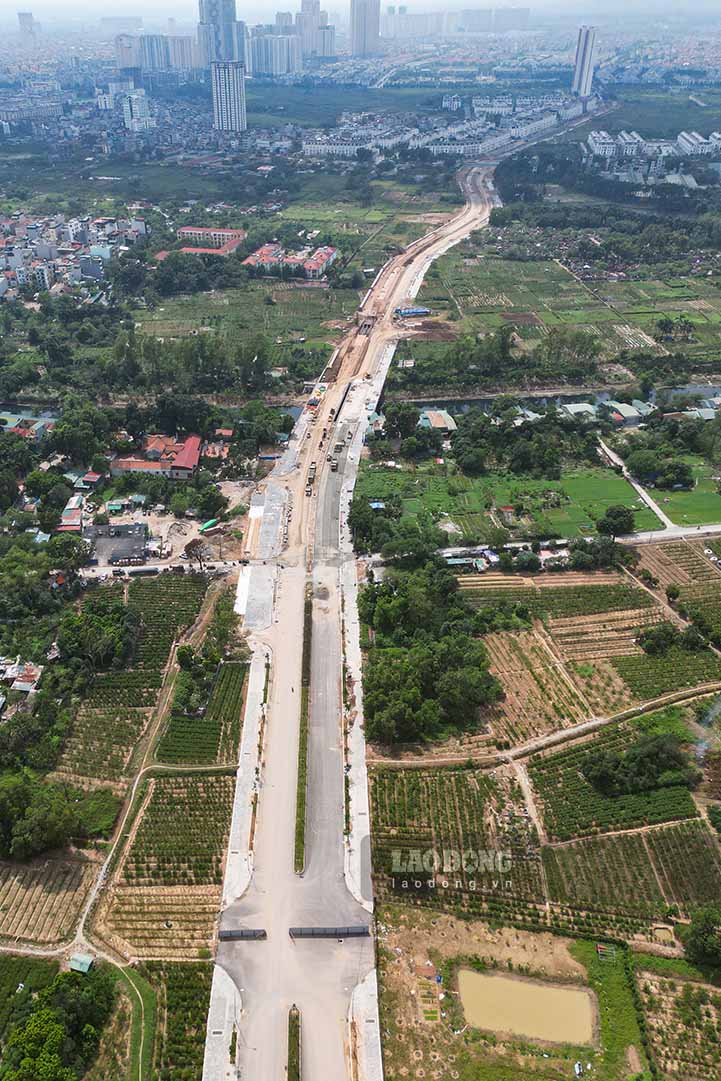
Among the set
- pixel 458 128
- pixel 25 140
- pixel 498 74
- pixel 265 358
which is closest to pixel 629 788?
pixel 265 358

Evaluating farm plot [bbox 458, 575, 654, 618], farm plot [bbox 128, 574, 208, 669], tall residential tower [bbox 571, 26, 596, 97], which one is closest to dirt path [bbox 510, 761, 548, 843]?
farm plot [bbox 458, 575, 654, 618]

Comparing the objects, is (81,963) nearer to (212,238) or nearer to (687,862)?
(687,862)

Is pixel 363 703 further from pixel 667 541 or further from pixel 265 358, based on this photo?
pixel 265 358

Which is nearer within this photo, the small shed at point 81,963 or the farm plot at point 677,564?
the small shed at point 81,963

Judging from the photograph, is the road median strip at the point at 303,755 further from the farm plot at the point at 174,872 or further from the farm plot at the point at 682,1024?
the farm plot at the point at 682,1024

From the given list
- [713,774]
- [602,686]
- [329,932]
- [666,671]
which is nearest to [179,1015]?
[329,932]

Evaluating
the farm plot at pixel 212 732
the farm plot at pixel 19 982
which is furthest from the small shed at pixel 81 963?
the farm plot at pixel 212 732

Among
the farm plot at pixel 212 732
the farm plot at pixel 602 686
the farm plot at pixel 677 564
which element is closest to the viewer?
the farm plot at pixel 212 732
